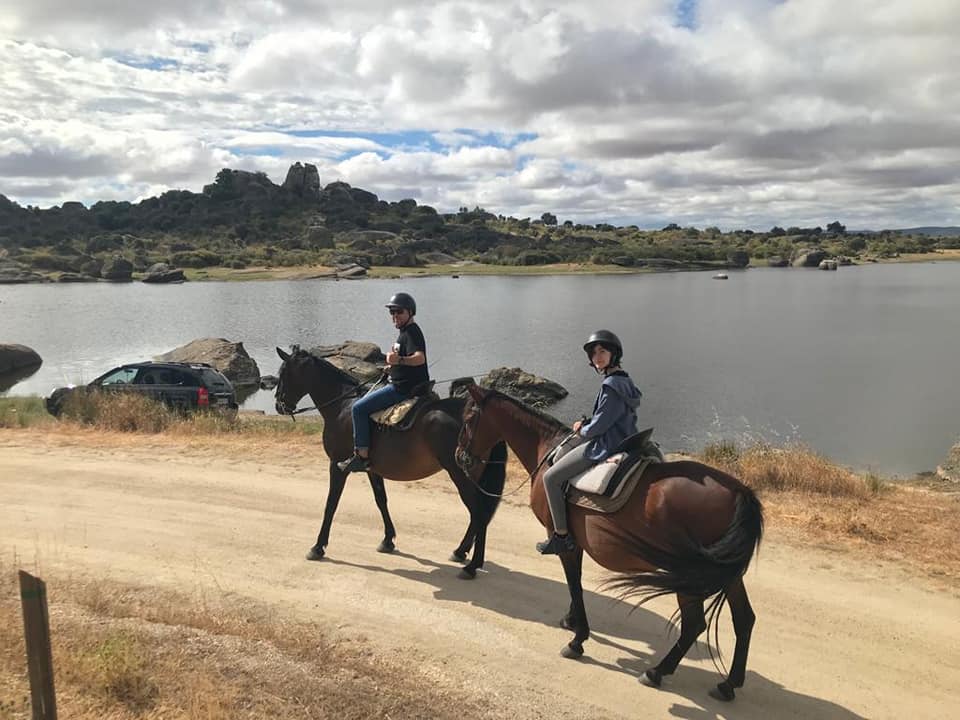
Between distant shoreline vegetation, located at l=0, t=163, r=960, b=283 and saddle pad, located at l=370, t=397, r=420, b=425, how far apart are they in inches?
4367

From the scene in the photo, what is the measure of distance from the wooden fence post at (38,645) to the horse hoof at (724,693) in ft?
16.5

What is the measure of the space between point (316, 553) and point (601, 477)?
4.37m

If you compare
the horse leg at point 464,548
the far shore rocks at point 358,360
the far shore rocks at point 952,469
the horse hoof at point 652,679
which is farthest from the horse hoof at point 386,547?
the far shore rocks at point 358,360

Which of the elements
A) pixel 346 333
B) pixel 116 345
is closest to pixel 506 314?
pixel 346 333

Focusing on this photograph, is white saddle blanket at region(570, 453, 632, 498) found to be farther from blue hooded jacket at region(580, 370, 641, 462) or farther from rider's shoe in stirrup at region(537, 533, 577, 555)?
rider's shoe in stirrup at region(537, 533, 577, 555)

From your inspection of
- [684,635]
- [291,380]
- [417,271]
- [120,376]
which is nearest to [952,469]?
[684,635]

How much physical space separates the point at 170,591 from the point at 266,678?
2.78m

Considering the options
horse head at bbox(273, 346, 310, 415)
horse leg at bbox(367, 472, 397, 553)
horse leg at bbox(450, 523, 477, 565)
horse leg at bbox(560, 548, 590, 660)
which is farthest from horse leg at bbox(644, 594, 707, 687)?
horse head at bbox(273, 346, 310, 415)

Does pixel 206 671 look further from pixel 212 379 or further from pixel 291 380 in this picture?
pixel 212 379

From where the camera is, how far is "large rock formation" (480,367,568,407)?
2908 cm

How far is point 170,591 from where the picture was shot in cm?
809

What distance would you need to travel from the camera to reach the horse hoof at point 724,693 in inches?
242

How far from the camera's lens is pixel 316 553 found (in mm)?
9133

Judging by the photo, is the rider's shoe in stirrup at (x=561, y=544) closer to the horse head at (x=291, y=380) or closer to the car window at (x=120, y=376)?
the horse head at (x=291, y=380)
